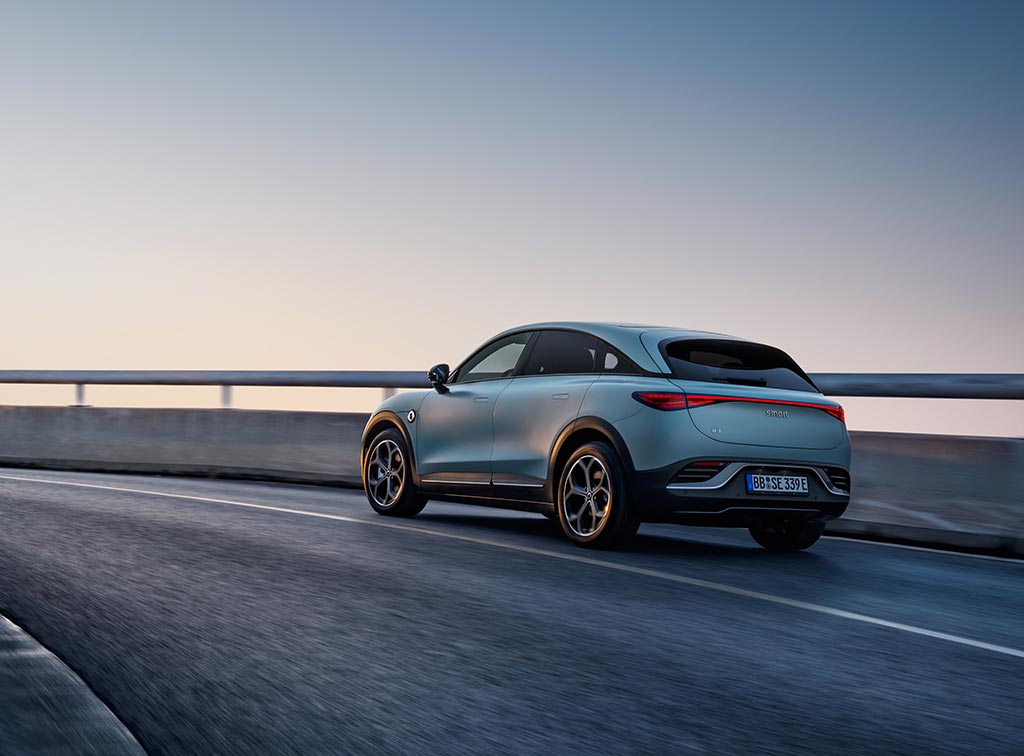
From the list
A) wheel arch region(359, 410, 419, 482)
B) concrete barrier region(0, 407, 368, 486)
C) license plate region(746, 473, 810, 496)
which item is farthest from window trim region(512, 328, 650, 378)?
concrete barrier region(0, 407, 368, 486)

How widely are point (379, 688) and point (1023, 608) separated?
12.9ft

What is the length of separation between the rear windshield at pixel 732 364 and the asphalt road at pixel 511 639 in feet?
3.99

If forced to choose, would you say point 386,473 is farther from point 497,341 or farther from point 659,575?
point 659,575

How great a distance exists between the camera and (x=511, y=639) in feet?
18.4

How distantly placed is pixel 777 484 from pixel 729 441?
1.59 ft

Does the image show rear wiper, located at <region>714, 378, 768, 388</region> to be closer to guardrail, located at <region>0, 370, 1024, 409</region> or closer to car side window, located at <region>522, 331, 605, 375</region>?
car side window, located at <region>522, 331, 605, 375</region>

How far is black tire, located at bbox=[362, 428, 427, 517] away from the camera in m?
10.6

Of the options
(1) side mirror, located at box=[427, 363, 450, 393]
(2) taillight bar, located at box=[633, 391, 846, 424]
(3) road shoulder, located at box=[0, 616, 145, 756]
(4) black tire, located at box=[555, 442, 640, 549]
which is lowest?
(3) road shoulder, located at box=[0, 616, 145, 756]

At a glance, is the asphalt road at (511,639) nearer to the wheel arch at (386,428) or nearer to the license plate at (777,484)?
the license plate at (777,484)

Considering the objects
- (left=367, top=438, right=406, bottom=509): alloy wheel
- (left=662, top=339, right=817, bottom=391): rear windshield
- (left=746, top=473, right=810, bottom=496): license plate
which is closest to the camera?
(left=746, top=473, right=810, bottom=496): license plate

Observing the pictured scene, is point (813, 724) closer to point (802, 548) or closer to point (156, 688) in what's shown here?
point (156, 688)

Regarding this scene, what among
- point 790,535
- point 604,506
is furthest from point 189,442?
point 790,535

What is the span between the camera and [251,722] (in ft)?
14.0

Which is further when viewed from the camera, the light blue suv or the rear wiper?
the rear wiper
